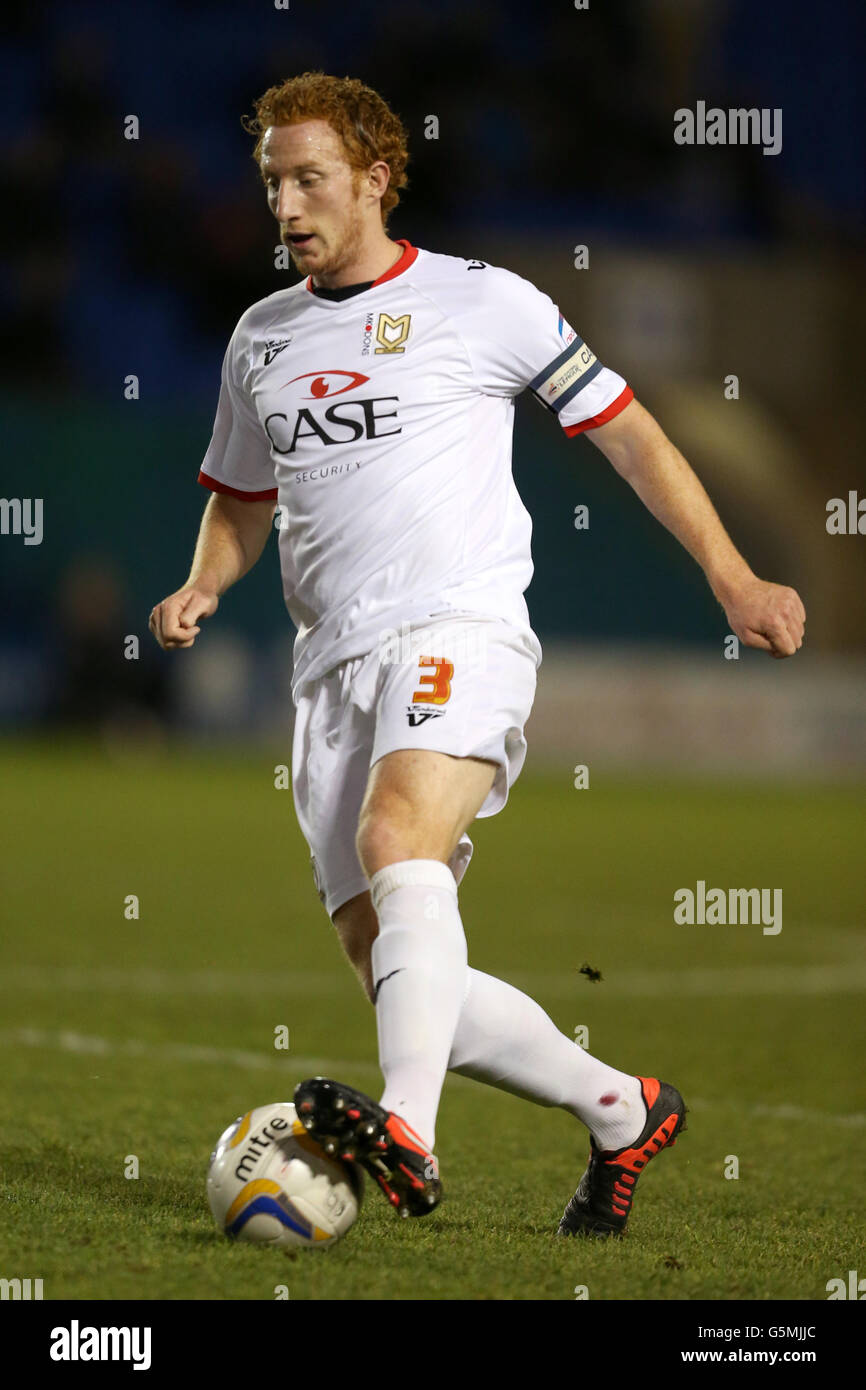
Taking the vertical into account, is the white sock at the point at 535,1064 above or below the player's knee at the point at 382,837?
below

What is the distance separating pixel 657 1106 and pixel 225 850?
7852mm

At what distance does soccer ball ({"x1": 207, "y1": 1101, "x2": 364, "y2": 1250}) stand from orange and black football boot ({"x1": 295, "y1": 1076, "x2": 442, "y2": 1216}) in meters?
0.17

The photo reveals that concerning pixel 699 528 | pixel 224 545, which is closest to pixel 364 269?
pixel 224 545

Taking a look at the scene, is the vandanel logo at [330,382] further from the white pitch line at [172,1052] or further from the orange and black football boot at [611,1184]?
the white pitch line at [172,1052]

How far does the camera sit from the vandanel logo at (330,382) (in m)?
3.75

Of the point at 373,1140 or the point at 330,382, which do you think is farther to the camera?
the point at 330,382

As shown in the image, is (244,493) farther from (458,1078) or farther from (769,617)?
(458,1078)

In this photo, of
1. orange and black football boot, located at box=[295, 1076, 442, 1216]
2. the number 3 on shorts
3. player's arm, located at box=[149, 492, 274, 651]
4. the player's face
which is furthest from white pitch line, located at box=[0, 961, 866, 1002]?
orange and black football boot, located at box=[295, 1076, 442, 1216]

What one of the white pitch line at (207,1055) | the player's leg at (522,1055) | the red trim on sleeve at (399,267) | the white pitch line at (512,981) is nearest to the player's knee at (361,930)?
the player's leg at (522,1055)

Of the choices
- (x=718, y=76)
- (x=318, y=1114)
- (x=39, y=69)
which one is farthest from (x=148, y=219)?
(x=318, y=1114)

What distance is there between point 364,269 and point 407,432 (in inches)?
15.6

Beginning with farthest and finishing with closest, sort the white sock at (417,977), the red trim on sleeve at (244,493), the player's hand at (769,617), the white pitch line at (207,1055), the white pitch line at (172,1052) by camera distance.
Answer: the white pitch line at (172,1052), the white pitch line at (207,1055), the red trim on sleeve at (244,493), the player's hand at (769,617), the white sock at (417,977)

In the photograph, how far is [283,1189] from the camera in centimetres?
329

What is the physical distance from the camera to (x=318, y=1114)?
10.00ft
